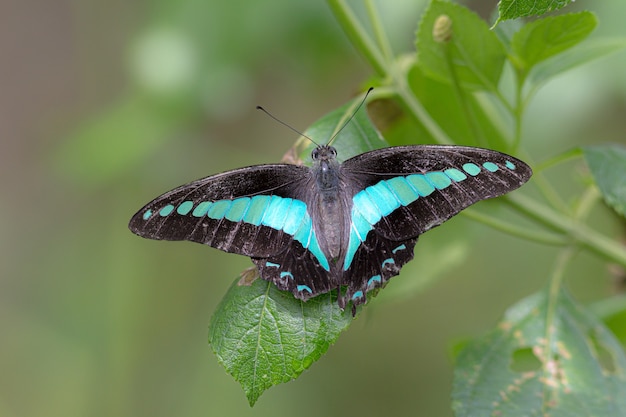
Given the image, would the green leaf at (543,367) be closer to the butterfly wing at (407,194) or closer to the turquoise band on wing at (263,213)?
the butterfly wing at (407,194)

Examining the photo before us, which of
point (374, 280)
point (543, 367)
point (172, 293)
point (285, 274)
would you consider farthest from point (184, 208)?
point (172, 293)

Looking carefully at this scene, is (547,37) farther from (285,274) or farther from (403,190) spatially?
(285,274)

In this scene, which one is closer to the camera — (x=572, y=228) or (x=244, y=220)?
(x=244, y=220)

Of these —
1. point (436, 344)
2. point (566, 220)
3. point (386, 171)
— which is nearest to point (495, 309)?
point (436, 344)

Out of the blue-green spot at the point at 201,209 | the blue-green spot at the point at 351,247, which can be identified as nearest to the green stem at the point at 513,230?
the blue-green spot at the point at 351,247

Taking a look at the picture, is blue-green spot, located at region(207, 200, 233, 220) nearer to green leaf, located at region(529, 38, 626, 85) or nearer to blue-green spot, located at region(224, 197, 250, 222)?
blue-green spot, located at region(224, 197, 250, 222)

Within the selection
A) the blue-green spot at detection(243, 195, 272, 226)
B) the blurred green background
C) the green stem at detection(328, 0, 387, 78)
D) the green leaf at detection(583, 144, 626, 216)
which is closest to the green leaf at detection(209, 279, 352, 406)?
the blue-green spot at detection(243, 195, 272, 226)
